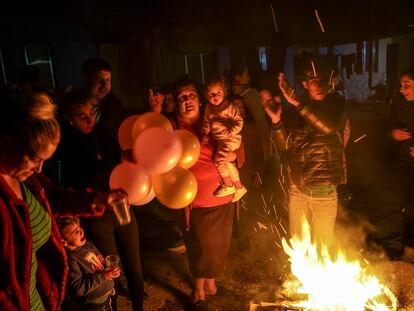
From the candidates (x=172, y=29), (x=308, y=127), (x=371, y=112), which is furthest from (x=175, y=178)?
(x=371, y=112)

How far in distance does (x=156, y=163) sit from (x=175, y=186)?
38 centimetres

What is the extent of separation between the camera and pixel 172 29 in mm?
12047

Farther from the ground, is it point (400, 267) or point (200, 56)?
point (200, 56)

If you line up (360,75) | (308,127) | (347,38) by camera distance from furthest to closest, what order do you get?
1. (360,75)
2. (347,38)
3. (308,127)

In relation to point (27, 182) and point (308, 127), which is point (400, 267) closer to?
point (308, 127)

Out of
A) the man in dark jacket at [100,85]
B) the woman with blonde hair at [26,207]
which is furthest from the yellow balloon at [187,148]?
the woman with blonde hair at [26,207]

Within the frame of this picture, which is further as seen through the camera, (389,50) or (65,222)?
(389,50)

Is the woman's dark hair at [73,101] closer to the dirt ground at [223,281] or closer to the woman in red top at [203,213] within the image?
the woman in red top at [203,213]

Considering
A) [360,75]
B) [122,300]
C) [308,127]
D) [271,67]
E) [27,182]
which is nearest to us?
[27,182]

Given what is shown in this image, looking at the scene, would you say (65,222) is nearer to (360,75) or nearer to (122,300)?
(122,300)

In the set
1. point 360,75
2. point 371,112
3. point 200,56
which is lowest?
point 371,112

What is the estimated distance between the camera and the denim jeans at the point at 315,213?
4145 mm

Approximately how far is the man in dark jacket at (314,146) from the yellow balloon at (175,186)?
4.34 ft

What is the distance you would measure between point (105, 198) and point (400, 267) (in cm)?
338
